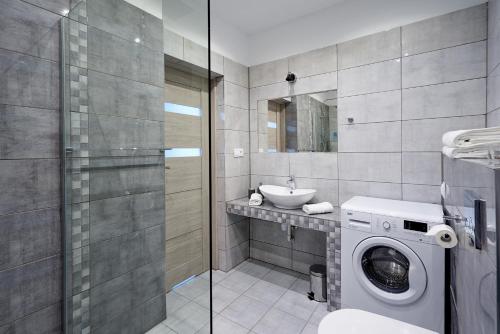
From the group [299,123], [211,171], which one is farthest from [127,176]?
[299,123]

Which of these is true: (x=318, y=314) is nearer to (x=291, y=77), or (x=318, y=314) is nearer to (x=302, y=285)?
(x=302, y=285)

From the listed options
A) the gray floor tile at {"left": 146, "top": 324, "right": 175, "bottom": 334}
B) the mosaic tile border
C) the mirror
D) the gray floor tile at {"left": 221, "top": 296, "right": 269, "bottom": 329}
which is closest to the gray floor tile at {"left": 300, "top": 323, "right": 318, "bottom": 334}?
the mosaic tile border

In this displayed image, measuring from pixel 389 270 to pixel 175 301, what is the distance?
5.01ft

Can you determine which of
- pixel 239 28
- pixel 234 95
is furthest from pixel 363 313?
pixel 239 28

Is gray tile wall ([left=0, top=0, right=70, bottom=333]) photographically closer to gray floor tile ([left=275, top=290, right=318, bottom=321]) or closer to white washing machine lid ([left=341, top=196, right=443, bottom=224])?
gray floor tile ([left=275, top=290, right=318, bottom=321])

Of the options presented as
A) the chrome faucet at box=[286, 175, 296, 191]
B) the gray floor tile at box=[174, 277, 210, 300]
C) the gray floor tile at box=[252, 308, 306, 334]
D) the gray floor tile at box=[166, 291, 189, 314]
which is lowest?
the gray floor tile at box=[252, 308, 306, 334]

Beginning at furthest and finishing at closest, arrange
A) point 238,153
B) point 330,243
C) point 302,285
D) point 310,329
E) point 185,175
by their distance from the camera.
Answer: point 238,153 < point 302,285 < point 330,243 < point 310,329 < point 185,175

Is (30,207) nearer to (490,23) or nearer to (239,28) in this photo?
(239,28)

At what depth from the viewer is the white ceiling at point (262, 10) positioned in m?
2.38

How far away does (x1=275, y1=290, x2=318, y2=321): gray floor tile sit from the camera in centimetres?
200

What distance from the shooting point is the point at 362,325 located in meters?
1.16

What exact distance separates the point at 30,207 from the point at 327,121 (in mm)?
2406

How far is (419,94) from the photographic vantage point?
6.48 ft

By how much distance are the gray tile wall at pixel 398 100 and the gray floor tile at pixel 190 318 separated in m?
1.70
